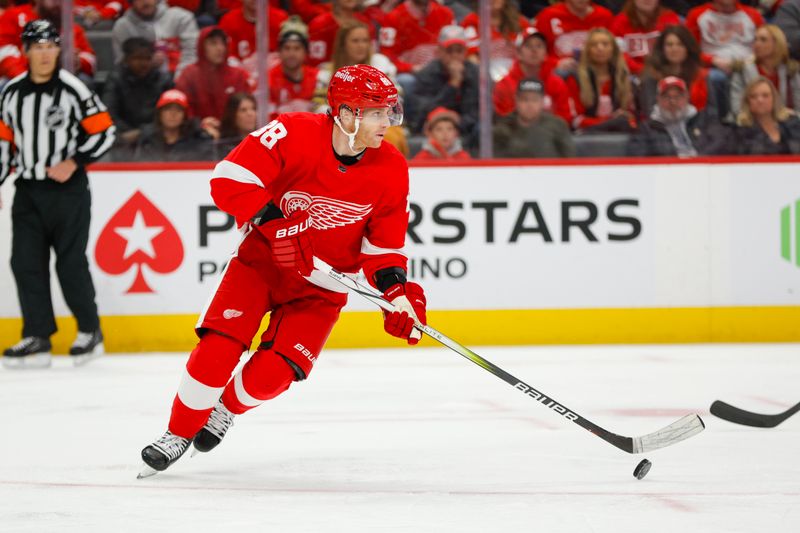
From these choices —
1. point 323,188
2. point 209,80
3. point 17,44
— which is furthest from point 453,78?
point 323,188

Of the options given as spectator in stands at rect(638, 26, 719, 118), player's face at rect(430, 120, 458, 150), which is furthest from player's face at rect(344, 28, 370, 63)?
spectator in stands at rect(638, 26, 719, 118)

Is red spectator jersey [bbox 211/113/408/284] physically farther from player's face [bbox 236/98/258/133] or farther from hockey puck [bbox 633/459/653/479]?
player's face [bbox 236/98/258/133]

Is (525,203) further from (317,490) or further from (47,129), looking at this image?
(317,490)

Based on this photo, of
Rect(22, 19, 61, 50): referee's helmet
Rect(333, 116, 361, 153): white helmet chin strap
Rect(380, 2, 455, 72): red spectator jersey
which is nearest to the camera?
Rect(333, 116, 361, 153): white helmet chin strap

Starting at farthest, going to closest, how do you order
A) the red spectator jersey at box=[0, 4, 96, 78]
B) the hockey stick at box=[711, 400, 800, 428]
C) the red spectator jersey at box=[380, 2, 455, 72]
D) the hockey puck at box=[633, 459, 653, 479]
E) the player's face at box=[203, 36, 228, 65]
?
the red spectator jersey at box=[380, 2, 455, 72], the player's face at box=[203, 36, 228, 65], the red spectator jersey at box=[0, 4, 96, 78], the hockey stick at box=[711, 400, 800, 428], the hockey puck at box=[633, 459, 653, 479]

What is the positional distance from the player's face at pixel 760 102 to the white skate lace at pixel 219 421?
3821mm

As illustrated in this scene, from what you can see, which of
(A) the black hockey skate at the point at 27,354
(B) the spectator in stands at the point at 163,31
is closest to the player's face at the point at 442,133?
(B) the spectator in stands at the point at 163,31

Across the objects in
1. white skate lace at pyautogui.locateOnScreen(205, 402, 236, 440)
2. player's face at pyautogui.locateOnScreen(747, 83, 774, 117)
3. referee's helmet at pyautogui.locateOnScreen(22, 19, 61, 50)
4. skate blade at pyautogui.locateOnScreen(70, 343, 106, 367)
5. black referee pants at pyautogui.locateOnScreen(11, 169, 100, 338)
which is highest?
referee's helmet at pyautogui.locateOnScreen(22, 19, 61, 50)

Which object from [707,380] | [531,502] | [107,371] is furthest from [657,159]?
[531,502]

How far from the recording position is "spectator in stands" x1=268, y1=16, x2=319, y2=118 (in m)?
6.04

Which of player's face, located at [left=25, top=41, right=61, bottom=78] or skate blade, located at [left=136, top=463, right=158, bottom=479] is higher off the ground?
player's face, located at [left=25, top=41, right=61, bottom=78]

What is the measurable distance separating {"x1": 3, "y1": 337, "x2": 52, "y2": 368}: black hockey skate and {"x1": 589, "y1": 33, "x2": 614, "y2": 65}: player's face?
2.87 meters

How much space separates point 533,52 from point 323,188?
3.15 meters

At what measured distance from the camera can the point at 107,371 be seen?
17.5 feet
